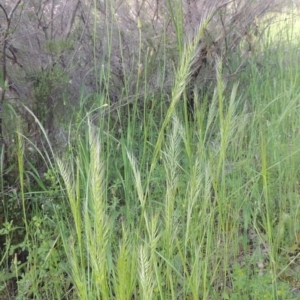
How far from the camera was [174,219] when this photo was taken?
141 cm

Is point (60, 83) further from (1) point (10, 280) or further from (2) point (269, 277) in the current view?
(2) point (269, 277)

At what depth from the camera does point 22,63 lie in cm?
240

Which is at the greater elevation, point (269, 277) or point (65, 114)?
point (65, 114)

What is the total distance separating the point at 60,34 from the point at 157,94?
0.70 metres

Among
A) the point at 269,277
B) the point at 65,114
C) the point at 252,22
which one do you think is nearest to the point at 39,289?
the point at 269,277

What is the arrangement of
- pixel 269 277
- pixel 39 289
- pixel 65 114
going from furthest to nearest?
pixel 65 114 → pixel 39 289 → pixel 269 277

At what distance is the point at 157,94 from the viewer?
2.92m

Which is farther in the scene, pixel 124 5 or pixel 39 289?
pixel 124 5

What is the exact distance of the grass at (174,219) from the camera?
1.08 meters

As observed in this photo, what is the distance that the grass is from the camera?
1.08 m

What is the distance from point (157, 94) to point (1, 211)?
4.22ft

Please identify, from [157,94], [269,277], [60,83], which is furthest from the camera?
[157,94]

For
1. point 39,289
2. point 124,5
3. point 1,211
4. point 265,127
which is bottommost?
point 39,289

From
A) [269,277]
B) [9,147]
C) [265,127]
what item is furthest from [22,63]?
[269,277]
